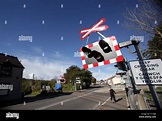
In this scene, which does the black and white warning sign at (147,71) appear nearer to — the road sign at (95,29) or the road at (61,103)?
the road sign at (95,29)

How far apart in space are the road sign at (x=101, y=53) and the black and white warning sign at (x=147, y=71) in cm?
26

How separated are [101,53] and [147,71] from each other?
20.5 inches

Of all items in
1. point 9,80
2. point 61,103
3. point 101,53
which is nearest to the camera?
point 101,53

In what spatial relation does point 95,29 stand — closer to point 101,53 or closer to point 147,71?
point 101,53

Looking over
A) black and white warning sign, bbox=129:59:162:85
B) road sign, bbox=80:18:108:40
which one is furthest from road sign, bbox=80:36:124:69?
black and white warning sign, bbox=129:59:162:85

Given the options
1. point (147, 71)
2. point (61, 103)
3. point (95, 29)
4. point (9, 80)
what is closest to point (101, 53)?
point (95, 29)

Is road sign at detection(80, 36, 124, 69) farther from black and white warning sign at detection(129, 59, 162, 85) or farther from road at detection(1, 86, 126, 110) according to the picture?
road at detection(1, 86, 126, 110)

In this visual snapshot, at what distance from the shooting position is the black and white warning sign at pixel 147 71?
1.26 m

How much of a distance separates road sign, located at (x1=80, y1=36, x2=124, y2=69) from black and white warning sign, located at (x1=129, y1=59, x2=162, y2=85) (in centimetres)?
26

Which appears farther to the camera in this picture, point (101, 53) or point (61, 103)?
point (61, 103)

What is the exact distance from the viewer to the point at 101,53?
129 centimetres
